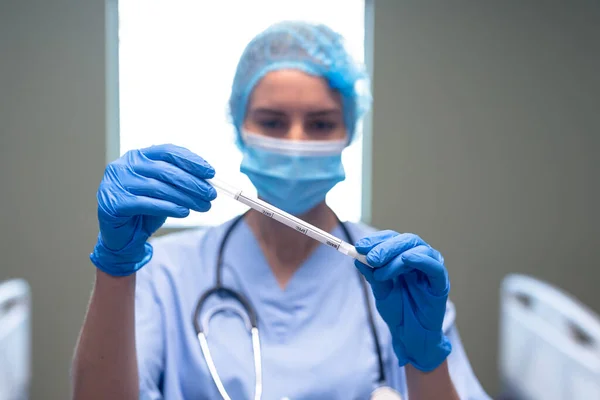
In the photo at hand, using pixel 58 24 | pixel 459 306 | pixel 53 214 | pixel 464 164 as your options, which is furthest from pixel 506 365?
pixel 58 24

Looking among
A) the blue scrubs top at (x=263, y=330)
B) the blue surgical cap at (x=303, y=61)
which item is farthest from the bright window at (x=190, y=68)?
the blue scrubs top at (x=263, y=330)

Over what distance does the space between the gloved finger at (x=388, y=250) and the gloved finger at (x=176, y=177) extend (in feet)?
0.80

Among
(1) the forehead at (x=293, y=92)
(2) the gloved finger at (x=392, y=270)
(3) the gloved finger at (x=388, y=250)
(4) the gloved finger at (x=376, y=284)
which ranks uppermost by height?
(1) the forehead at (x=293, y=92)

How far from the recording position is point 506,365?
1.52 m

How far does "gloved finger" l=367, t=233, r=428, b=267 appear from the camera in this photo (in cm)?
67

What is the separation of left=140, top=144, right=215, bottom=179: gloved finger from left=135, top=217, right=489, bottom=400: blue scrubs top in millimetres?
259

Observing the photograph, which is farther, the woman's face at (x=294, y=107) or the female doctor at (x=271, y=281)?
the woman's face at (x=294, y=107)

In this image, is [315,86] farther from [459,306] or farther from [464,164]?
[459,306]

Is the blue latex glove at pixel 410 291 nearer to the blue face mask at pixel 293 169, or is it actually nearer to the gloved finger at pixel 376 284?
the gloved finger at pixel 376 284

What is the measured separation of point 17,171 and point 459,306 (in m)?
1.37

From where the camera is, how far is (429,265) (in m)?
0.67

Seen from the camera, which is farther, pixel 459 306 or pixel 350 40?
pixel 459 306

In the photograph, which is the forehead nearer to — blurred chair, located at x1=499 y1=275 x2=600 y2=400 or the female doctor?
the female doctor

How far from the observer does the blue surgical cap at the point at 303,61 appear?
2.83 ft
